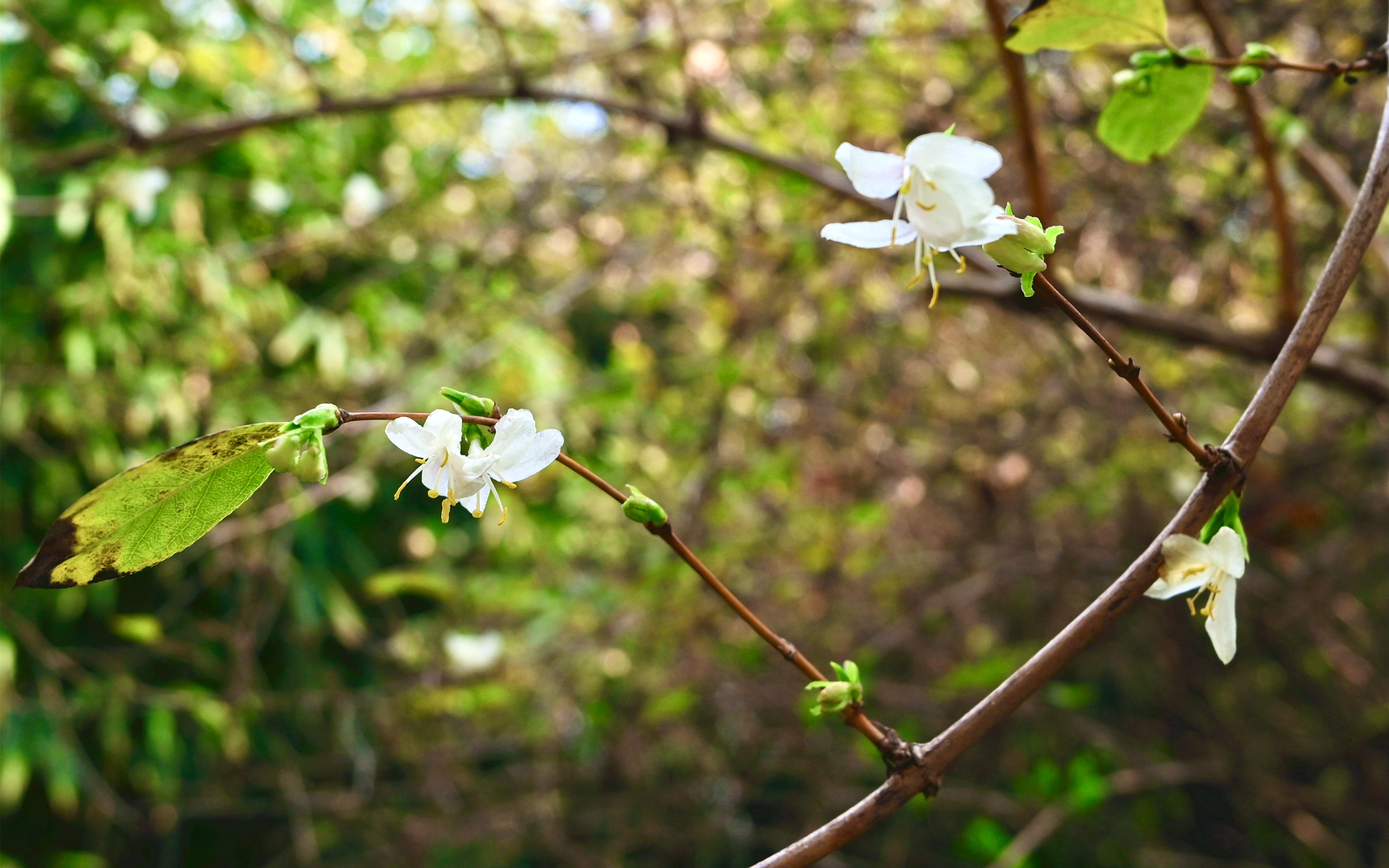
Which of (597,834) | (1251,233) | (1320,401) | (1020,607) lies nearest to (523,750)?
(597,834)

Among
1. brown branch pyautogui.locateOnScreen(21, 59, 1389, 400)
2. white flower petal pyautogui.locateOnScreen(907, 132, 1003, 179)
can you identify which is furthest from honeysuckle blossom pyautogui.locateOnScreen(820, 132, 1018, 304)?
brown branch pyautogui.locateOnScreen(21, 59, 1389, 400)

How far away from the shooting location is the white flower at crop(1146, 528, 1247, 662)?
1.11 ft

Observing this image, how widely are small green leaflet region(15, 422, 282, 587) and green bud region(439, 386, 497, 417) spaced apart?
0.07 meters

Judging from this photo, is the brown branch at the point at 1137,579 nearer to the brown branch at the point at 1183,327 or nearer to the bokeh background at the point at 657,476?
the brown branch at the point at 1183,327

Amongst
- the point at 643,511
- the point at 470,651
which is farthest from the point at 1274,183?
the point at 470,651

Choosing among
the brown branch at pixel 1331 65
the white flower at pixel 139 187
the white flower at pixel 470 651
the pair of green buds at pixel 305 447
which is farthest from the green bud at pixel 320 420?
the white flower at pixel 139 187

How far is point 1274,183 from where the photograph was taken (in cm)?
80

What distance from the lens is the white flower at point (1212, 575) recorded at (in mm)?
338

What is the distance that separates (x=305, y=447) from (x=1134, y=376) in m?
0.31

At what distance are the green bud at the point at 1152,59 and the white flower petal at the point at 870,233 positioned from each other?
0.27 metres

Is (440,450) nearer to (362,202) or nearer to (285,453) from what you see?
(285,453)

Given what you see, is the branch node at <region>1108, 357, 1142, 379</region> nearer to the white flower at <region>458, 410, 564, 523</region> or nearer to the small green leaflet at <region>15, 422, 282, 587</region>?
the white flower at <region>458, 410, 564, 523</region>

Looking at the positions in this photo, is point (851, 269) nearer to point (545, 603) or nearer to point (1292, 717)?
point (545, 603)

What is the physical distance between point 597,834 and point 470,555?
2.17 ft
